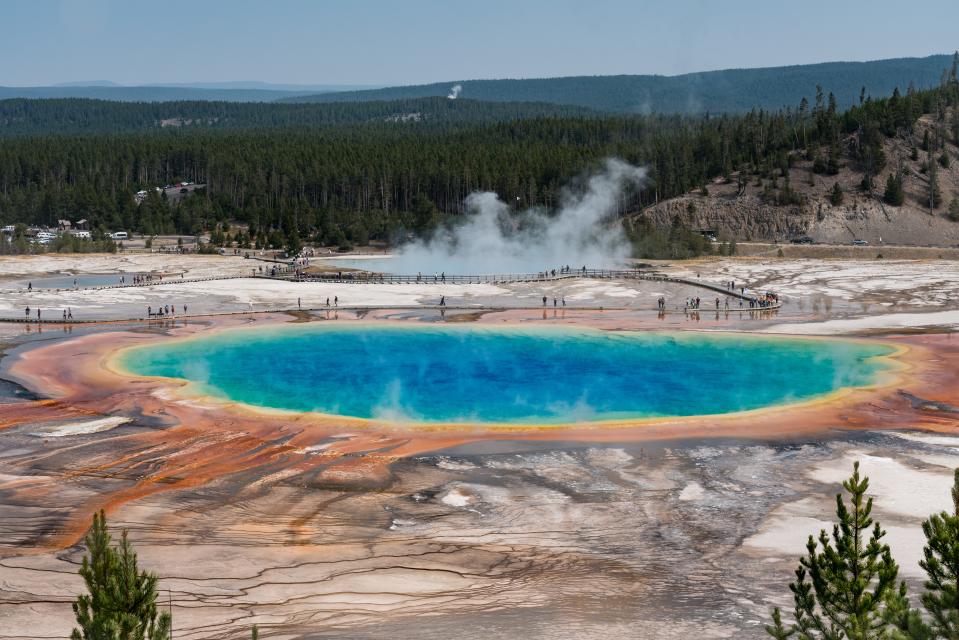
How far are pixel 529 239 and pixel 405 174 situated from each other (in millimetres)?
26934

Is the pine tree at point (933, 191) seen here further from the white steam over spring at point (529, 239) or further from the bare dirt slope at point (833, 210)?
the white steam over spring at point (529, 239)

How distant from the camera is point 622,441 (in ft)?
92.3

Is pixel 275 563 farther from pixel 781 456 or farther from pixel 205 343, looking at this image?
pixel 205 343

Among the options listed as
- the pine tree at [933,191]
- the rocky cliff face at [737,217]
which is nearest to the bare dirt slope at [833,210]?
the rocky cliff face at [737,217]

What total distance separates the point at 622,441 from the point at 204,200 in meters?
87.9

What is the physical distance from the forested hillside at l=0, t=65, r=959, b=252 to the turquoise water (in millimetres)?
37181

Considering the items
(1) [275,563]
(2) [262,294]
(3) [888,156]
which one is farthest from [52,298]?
(3) [888,156]

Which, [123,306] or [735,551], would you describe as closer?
[735,551]

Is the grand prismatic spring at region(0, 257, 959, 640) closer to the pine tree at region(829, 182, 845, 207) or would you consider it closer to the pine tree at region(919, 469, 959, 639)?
the pine tree at region(919, 469, 959, 639)

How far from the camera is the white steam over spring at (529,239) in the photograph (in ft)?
247

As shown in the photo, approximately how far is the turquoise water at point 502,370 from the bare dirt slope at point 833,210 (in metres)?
45.5

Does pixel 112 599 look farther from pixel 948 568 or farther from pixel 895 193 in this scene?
pixel 895 193

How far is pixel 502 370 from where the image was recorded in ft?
128

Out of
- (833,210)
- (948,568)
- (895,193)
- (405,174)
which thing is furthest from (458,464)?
(405,174)
